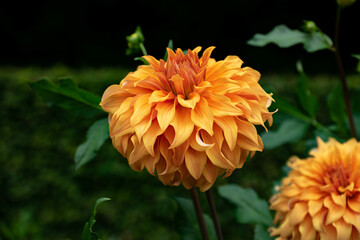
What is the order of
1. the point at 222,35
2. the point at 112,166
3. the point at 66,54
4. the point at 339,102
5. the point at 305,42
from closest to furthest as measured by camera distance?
the point at 305,42, the point at 339,102, the point at 112,166, the point at 222,35, the point at 66,54

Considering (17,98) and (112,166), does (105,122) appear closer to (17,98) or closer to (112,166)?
(112,166)

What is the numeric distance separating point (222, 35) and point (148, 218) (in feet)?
8.33

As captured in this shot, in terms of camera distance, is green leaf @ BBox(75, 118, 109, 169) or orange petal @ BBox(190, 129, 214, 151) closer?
orange petal @ BBox(190, 129, 214, 151)

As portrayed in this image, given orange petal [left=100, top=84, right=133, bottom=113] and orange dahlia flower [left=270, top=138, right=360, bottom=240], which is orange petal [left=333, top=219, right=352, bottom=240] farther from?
orange petal [left=100, top=84, right=133, bottom=113]

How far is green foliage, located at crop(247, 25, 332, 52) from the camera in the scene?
0.84m

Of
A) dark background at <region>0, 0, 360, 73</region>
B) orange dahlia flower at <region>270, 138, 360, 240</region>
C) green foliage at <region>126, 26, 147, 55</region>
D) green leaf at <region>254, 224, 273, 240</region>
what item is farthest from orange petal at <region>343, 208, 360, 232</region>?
dark background at <region>0, 0, 360, 73</region>

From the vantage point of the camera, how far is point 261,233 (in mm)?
828

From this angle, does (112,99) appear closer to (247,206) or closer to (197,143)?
(197,143)

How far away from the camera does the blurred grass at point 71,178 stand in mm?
2904

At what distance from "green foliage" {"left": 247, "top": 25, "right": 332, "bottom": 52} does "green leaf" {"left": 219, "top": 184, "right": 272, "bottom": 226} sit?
327 mm

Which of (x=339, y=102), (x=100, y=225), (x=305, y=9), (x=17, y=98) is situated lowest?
(x=100, y=225)

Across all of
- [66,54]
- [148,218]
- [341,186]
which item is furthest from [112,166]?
[66,54]

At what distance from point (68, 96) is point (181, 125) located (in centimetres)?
33

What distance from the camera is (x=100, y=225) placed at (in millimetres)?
2969
